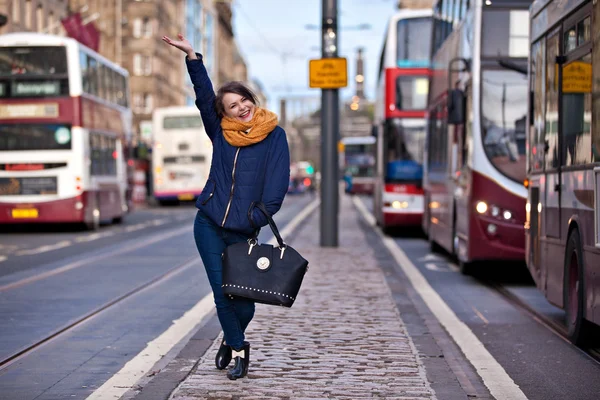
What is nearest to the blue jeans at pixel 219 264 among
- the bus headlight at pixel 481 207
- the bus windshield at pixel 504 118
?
the bus headlight at pixel 481 207

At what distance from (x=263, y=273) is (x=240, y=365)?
2.10ft

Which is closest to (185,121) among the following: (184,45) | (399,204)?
(399,204)

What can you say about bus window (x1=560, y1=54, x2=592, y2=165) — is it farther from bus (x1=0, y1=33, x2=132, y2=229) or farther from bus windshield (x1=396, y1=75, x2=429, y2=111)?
bus (x1=0, y1=33, x2=132, y2=229)

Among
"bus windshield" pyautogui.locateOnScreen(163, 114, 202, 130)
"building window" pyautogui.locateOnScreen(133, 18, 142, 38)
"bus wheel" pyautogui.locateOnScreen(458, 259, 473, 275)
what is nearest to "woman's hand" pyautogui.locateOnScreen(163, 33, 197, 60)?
"bus wheel" pyautogui.locateOnScreen(458, 259, 473, 275)

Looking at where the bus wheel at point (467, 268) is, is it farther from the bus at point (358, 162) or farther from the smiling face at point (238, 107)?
the bus at point (358, 162)

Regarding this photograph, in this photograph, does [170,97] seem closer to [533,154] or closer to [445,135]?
[445,135]

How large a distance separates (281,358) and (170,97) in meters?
80.9

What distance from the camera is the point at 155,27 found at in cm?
8056

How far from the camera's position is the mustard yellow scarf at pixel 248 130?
6.65 m

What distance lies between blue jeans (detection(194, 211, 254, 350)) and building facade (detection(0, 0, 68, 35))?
41472mm

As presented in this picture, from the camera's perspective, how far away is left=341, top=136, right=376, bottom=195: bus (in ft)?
243

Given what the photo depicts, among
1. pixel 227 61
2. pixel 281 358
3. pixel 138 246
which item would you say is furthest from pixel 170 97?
pixel 281 358

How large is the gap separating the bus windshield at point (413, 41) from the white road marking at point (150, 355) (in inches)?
606

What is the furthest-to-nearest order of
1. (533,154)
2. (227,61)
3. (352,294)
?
1. (227,61)
2. (352,294)
3. (533,154)
